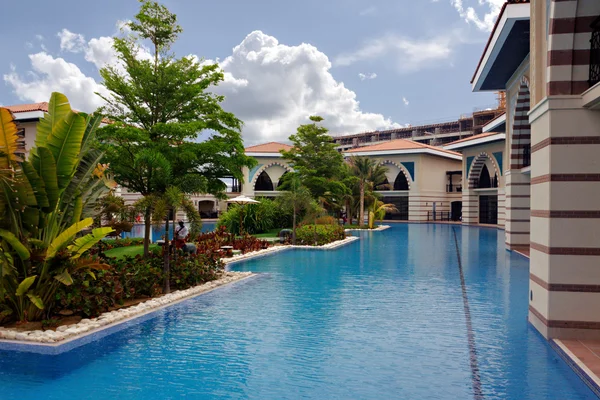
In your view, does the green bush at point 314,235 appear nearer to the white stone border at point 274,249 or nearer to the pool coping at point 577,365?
the white stone border at point 274,249

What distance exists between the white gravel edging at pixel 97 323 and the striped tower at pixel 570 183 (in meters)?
7.00

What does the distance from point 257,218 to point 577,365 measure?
21.9m

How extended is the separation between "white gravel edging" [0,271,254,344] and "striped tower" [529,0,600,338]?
700cm

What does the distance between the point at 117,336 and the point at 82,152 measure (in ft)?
10.8

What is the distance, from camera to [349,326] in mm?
8461

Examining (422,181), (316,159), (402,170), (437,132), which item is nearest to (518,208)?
(316,159)

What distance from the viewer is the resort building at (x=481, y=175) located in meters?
40.2

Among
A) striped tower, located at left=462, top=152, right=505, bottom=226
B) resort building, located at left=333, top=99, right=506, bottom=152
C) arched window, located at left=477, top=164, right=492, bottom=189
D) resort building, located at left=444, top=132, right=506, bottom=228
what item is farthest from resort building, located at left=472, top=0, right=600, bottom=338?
resort building, located at left=333, top=99, right=506, bottom=152

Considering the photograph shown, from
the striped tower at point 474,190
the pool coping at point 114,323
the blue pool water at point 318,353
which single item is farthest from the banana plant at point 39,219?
the striped tower at point 474,190

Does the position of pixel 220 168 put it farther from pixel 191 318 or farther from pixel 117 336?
pixel 117 336

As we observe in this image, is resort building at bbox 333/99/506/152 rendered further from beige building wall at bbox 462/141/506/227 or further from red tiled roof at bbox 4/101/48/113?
red tiled roof at bbox 4/101/48/113

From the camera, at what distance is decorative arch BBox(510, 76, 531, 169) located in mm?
19916

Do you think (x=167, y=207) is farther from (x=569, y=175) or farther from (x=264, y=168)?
(x=264, y=168)

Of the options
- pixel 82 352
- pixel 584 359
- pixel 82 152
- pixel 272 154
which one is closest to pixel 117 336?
pixel 82 352
